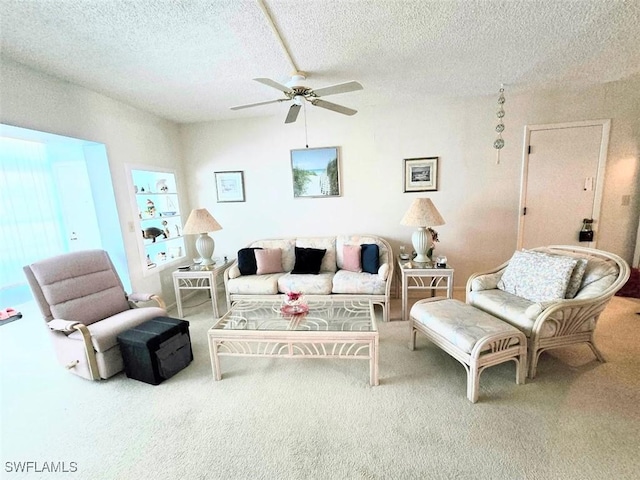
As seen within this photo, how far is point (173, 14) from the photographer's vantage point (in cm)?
163

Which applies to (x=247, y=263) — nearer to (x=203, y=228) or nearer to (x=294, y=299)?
(x=203, y=228)

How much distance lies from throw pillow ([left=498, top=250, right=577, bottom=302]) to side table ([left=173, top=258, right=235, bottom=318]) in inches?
125

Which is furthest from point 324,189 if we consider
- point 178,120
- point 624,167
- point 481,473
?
point 624,167

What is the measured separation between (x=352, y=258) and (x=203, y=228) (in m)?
1.93

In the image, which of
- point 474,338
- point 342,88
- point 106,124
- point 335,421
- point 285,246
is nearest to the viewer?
point 335,421

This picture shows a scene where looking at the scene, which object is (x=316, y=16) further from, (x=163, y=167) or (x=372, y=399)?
(x=163, y=167)

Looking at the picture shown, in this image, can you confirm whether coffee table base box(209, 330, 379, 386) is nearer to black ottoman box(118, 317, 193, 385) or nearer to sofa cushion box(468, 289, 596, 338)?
black ottoman box(118, 317, 193, 385)

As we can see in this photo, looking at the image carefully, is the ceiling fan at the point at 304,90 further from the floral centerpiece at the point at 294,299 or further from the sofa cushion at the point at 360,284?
the sofa cushion at the point at 360,284

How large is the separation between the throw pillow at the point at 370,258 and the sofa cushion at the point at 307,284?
0.47 m

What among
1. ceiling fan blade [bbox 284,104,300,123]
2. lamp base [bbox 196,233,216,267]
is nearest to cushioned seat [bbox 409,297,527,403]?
ceiling fan blade [bbox 284,104,300,123]

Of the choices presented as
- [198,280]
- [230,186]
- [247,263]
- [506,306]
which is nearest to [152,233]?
[198,280]

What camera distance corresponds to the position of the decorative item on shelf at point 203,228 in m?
3.28

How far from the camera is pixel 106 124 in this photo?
2834 mm

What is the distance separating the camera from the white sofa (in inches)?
118
